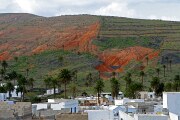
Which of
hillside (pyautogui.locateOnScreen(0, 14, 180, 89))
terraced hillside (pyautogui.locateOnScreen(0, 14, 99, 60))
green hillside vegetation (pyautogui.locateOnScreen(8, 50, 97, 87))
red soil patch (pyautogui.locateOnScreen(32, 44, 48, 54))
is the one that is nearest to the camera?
green hillside vegetation (pyautogui.locateOnScreen(8, 50, 97, 87))

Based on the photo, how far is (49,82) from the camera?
285 feet

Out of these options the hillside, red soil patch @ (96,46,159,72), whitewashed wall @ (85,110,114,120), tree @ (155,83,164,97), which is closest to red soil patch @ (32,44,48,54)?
the hillside

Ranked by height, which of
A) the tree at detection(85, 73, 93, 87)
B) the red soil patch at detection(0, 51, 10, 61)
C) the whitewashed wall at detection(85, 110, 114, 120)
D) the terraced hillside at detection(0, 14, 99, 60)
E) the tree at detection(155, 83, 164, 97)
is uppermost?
the terraced hillside at detection(0, 14, 99, 60)

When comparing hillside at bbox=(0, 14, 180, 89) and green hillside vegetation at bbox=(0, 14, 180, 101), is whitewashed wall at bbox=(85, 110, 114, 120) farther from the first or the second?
hillside at bbox=(0, 14, 180, 89)

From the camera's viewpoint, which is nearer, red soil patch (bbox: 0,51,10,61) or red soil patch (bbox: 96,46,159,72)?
red soil patch (bbox: 96,46,159,72)

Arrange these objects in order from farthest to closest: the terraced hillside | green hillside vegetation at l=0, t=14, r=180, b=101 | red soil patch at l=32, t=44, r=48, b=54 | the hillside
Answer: the terraced hillside, red soil patch at l=32, t=44, r=48, b=54, the hillside, green hillside vegetation at l=0, t=14, r=180, b=101

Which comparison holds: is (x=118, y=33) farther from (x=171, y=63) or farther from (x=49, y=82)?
(x=49, y=82)

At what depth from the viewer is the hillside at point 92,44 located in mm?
123125

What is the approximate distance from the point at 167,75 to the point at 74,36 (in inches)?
1799

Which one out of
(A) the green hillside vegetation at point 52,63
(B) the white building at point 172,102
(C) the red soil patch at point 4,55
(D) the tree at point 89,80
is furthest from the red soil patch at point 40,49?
(B) the white building at point 172,102

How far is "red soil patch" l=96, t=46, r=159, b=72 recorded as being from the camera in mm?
125444

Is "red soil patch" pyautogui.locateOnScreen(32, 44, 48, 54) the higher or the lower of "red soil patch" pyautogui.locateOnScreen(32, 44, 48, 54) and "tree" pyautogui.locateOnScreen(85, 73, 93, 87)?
the higher

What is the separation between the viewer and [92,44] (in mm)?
139125

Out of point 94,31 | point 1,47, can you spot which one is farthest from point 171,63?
point 1,47
